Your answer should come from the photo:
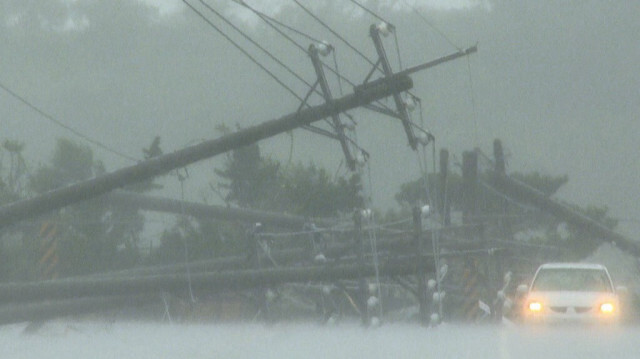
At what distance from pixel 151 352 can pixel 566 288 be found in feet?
42.3

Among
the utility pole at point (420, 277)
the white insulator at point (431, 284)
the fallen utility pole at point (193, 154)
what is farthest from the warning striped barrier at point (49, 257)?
the white insulator at point (431, 284)

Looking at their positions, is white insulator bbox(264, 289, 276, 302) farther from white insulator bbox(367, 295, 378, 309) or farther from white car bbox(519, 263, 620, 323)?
white car bbox(519, 263, 620, 323)

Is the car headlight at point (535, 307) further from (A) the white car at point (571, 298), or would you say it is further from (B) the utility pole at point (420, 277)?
(B) the utility pole at point (420, 277)

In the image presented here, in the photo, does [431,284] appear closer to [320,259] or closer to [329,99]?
[320,259]

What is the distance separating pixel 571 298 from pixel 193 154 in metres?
9.23

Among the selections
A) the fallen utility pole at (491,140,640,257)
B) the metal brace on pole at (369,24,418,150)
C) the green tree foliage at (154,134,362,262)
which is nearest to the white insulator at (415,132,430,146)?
the metal brace on pole at (369,24,418,150)

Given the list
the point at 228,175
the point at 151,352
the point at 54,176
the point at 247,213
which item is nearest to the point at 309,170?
the point at 228,175

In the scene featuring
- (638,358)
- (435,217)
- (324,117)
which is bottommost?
(638,358)

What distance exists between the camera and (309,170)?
3327 inches

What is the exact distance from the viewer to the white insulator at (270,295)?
2470cm

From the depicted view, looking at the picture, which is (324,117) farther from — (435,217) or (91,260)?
(91,260)

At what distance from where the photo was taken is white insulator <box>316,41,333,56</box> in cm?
2444

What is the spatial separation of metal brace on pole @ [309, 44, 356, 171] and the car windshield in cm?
503

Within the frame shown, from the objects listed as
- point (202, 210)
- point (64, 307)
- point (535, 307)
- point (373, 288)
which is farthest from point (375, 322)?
point (202, 210)
